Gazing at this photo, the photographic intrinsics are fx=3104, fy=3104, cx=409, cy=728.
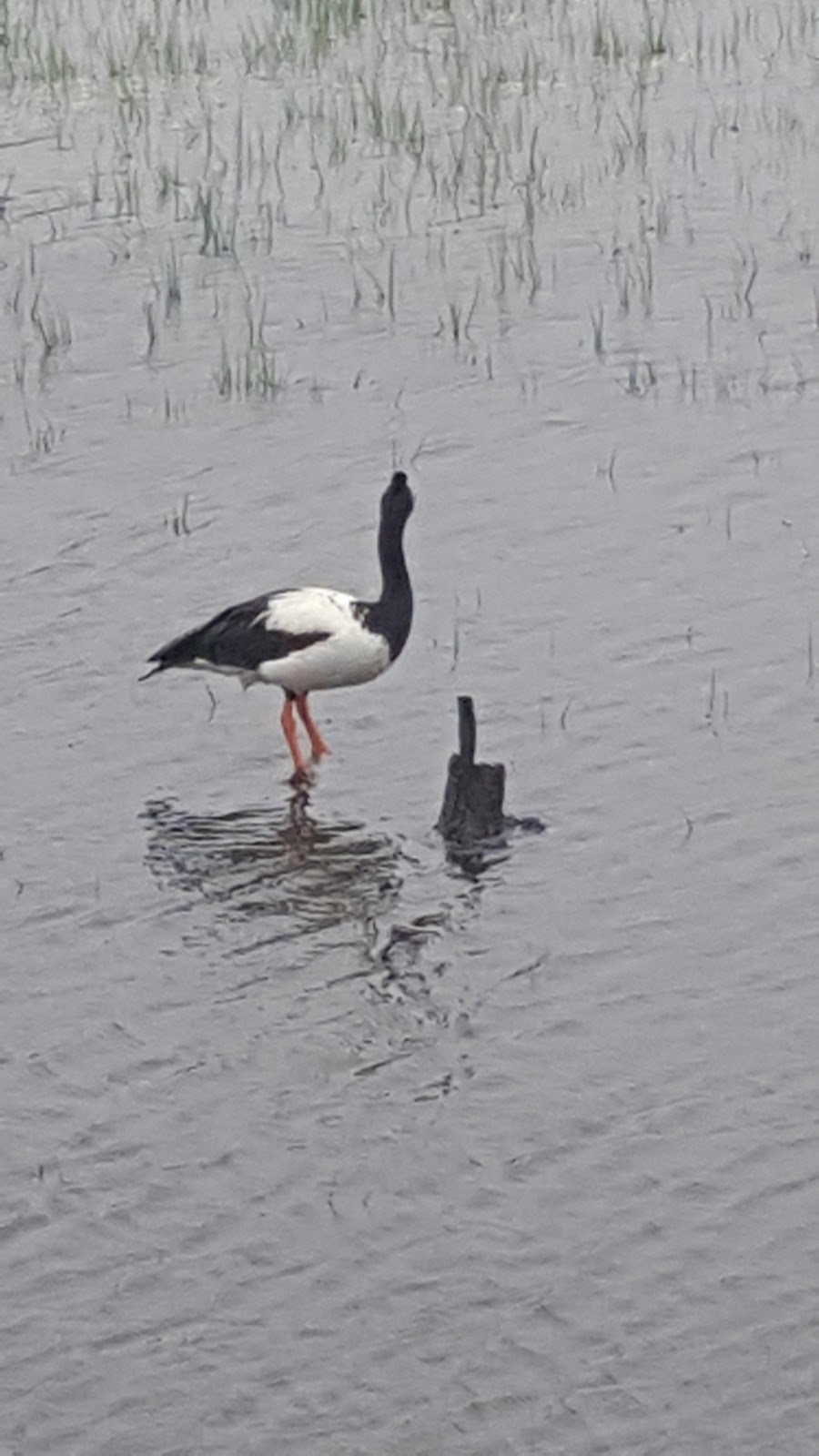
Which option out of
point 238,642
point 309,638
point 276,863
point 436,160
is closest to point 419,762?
point 309,638

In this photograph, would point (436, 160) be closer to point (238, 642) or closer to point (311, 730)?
point (238, 642)

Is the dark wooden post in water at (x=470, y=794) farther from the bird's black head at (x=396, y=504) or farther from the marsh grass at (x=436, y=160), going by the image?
the marsh grass at (x=436, y=160)

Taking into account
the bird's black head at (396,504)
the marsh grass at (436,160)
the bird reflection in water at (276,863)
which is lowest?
the bird reflection in water at (276,863)

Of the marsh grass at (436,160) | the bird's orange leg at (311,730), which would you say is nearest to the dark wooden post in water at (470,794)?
the bird's orange leg at (311,730)

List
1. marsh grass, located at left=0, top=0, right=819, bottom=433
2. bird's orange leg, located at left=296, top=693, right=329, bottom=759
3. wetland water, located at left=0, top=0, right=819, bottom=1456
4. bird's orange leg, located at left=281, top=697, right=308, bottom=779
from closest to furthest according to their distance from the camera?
wetland water, located at left=0, top=0, right=819, bottom=1456
bird's orange leg, located at left=281, top=697, right=308, bottom=779
bird's orange leg, located at left=296, top=693, right=329, bottom=759
marsh grass, located at left=0, top=0, right=819, bottom=433

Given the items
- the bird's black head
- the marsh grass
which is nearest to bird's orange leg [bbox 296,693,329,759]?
the bird's black head

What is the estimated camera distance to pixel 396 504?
11539 millimetres

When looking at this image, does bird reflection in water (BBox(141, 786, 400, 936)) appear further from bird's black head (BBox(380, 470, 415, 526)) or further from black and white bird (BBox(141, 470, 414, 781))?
bird's black head (BBox(380, 470, 415, 526))

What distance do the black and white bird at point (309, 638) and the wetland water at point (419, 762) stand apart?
0.29m

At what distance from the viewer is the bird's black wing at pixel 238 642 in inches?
446

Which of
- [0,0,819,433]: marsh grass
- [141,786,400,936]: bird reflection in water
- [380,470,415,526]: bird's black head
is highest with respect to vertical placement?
[380,470,415,526]: bird's black head

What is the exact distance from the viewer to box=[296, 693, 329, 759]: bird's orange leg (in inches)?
450

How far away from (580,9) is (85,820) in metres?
13.9

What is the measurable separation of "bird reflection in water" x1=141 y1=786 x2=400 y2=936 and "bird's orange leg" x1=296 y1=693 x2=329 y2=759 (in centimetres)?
40
